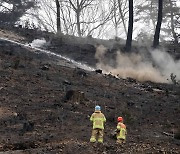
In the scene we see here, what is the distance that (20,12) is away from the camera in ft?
125

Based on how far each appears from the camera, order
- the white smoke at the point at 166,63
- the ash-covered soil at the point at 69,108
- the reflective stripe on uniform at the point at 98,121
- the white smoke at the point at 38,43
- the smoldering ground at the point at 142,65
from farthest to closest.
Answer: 1. the white smoke at the point at 38,43
2. the white smoke at the point at 166,63
3. the smoldering ground at the point at 142,65
4. the reflective stripe on uniform at the point at 98,121
5. the ash-covered soil at the point at 69,108

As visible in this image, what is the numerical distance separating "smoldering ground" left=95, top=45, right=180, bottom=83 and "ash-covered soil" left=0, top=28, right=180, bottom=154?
88.1 inches

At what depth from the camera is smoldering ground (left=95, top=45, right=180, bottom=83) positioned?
2472 centimetres

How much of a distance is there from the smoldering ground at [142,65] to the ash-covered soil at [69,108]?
2.24m

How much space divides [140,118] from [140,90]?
5094mm

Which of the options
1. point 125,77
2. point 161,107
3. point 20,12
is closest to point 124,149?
point 161,107

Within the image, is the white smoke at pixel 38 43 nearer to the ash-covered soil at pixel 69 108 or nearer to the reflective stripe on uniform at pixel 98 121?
the ash-covered soil at pixel 69 108

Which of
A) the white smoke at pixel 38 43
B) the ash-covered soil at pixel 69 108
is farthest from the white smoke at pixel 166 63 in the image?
the white smoke at pixel 38 43

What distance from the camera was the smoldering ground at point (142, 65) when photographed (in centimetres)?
2472

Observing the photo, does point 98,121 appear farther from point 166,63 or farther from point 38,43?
point 166,63

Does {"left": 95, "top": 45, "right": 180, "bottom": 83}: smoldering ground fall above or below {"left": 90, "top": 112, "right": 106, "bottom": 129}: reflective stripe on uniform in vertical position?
above

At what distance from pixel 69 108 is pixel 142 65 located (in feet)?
45.2

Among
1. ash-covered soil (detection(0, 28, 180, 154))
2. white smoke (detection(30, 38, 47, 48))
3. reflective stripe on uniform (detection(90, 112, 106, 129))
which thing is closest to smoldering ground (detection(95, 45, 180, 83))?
ash-covered soil (detection(0, 28, 180, 154))

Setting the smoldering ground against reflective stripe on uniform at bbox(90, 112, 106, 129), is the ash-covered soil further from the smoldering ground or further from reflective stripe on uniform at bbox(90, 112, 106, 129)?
the smoldering ground
